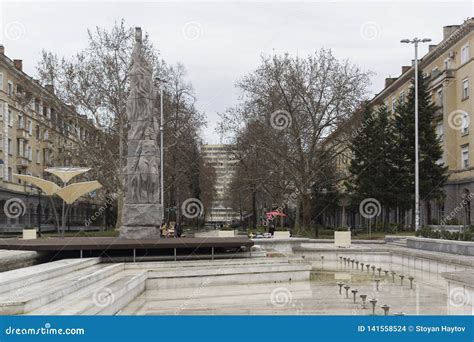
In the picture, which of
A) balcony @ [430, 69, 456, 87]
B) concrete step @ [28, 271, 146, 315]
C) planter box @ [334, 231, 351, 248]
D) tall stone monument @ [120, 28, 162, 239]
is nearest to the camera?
concrete step @ [28, 271, 146, 315]

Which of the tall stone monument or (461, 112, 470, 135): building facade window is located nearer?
the tall stone monument

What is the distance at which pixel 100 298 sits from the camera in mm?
10422

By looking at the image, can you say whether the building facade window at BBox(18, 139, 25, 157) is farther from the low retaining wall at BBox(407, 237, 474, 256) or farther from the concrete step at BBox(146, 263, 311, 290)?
the concrete step at BBox(146, 263, 311, 290)

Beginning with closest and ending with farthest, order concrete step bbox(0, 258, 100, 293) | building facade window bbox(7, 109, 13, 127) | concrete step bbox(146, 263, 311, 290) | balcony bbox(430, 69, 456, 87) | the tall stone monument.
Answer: concrete step bbox(0, 258, 100, 293) → concrete step bbox(146, 263, 311, 290) → the tall stone monument → balcony bbox(430, 69, 456, 87) → building facade window bbox(7, 109, 13, 127)

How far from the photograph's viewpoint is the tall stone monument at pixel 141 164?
2123cm

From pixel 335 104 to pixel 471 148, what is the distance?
39.7 feet

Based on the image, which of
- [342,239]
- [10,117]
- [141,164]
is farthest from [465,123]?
[10,117]

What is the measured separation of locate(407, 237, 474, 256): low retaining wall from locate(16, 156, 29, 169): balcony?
40016 mm

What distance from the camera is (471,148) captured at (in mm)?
45125

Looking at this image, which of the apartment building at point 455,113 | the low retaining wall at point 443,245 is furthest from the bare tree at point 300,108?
the low retaining wall at point 443,245

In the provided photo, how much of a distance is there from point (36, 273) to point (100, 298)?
2.98m

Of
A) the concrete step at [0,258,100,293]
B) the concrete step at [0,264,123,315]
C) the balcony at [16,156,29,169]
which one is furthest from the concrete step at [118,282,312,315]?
the balcony at [16,156,29,169]

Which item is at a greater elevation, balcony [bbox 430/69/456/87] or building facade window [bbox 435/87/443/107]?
balcony [bbox 430/69/456/87]

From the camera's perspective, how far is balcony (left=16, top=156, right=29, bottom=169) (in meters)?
54.0
